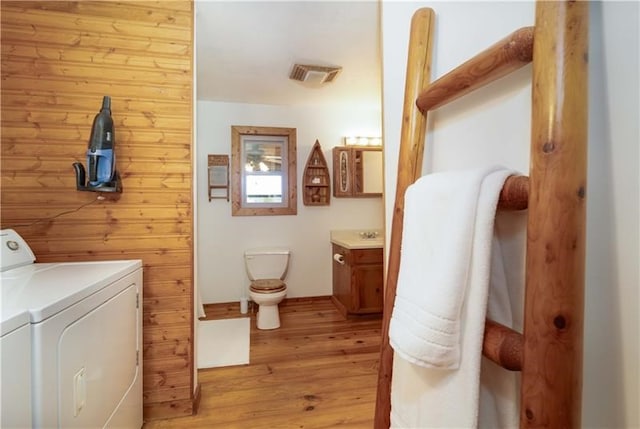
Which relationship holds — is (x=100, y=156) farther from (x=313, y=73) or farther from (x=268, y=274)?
(x=268, y=274)

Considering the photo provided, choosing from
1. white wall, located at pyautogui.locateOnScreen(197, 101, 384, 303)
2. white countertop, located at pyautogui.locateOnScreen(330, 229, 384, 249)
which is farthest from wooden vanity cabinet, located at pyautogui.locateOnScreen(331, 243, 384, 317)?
white wall, located at pyautogui.locateOnScreen(197, 101, 384, 303)

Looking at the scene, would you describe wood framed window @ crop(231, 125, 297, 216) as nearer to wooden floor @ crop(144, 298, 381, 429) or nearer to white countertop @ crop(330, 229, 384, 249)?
white countertop @ crop(330, 229, 384, 249)

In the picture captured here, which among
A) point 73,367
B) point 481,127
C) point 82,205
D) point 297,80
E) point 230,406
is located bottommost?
point 230,406

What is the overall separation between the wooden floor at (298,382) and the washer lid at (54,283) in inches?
35.5

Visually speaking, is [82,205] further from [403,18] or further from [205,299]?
[205,299]

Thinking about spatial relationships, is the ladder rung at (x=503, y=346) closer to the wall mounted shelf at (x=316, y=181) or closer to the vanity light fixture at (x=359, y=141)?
the wall mounted shelf at (x=316, y=181)

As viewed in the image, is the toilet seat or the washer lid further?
the toilet seat

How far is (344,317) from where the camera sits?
120 inches

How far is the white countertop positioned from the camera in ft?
10.0

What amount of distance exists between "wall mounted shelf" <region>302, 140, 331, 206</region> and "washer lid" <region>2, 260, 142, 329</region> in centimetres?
215

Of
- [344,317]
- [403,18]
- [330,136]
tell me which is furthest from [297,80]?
[344,317]

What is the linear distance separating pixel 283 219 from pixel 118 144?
1989mm

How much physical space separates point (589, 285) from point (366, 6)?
190 centimetres

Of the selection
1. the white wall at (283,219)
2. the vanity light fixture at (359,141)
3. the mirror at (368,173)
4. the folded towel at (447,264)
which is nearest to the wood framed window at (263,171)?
the white wall at (283,219)
